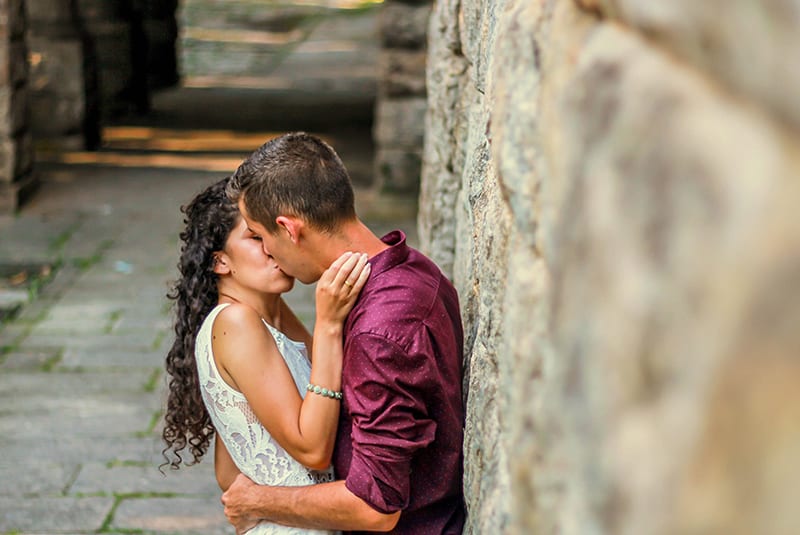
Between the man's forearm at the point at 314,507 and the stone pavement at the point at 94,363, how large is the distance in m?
1.51

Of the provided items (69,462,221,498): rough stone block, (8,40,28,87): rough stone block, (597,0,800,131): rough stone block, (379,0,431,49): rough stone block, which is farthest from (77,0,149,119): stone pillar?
(597,0,800,131): rough stone block

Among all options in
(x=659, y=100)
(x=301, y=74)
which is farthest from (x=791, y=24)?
(x=301, y=74)

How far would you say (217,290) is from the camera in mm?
2646

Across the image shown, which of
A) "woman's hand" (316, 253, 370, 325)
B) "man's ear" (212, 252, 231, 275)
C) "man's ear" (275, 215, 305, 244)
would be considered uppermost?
"man's ear" (275, 215, 305, 244)

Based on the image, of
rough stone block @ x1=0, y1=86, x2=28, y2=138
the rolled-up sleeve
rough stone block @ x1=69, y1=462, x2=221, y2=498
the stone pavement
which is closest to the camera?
the rolled-up sleeve

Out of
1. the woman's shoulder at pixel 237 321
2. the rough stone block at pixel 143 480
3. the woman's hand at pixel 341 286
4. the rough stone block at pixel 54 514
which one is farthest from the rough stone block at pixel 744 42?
the rough stone block at pixel 143 480

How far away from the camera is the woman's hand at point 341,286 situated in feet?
7.35

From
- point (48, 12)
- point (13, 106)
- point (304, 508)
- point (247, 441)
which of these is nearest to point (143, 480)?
point (247, 441)

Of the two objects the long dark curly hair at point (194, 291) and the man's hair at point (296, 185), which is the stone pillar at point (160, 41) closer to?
the long dark curly hair at point (194, 291)

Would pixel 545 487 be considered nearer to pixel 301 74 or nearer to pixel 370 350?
pixel 370 350

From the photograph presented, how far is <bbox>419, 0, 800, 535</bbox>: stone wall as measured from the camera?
28.5 inches

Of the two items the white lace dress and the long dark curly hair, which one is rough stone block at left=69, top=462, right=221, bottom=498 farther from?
the white lace dress

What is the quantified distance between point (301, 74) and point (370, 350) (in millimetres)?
13295

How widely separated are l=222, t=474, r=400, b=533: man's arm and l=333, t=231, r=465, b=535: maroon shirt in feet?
0.11
